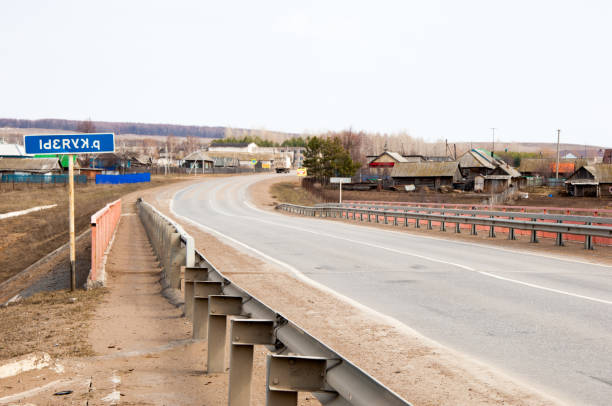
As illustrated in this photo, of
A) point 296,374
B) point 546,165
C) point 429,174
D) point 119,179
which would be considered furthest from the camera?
point 546,165

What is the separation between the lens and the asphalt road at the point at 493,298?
6352mm

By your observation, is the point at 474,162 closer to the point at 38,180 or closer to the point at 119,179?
the point at 119,179

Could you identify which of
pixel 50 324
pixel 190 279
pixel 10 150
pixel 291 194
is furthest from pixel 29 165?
pixel 190 279

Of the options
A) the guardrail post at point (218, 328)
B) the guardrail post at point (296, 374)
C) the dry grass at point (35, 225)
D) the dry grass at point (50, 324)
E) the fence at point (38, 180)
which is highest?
the guardrail post at point (296, 374)

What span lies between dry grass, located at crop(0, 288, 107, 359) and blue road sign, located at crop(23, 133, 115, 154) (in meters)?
2.85

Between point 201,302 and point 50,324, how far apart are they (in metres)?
2.97

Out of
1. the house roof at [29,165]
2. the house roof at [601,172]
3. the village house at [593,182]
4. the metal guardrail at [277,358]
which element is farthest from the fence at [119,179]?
the metal guardrail at [277,358]

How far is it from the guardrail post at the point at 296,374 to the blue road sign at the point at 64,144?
934 centimetres

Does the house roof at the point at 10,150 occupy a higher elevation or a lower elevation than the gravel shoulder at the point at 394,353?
higher

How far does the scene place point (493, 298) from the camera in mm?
10242

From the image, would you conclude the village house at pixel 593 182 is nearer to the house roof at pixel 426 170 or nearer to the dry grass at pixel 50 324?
the house roof at pixel 426 170

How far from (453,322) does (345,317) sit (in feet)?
5.01

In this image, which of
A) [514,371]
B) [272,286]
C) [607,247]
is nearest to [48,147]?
[272,286]

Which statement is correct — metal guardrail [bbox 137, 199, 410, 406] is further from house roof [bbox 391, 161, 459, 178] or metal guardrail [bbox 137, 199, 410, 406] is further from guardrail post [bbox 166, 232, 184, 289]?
house roof [bbox 391, 161, 459, 178]
